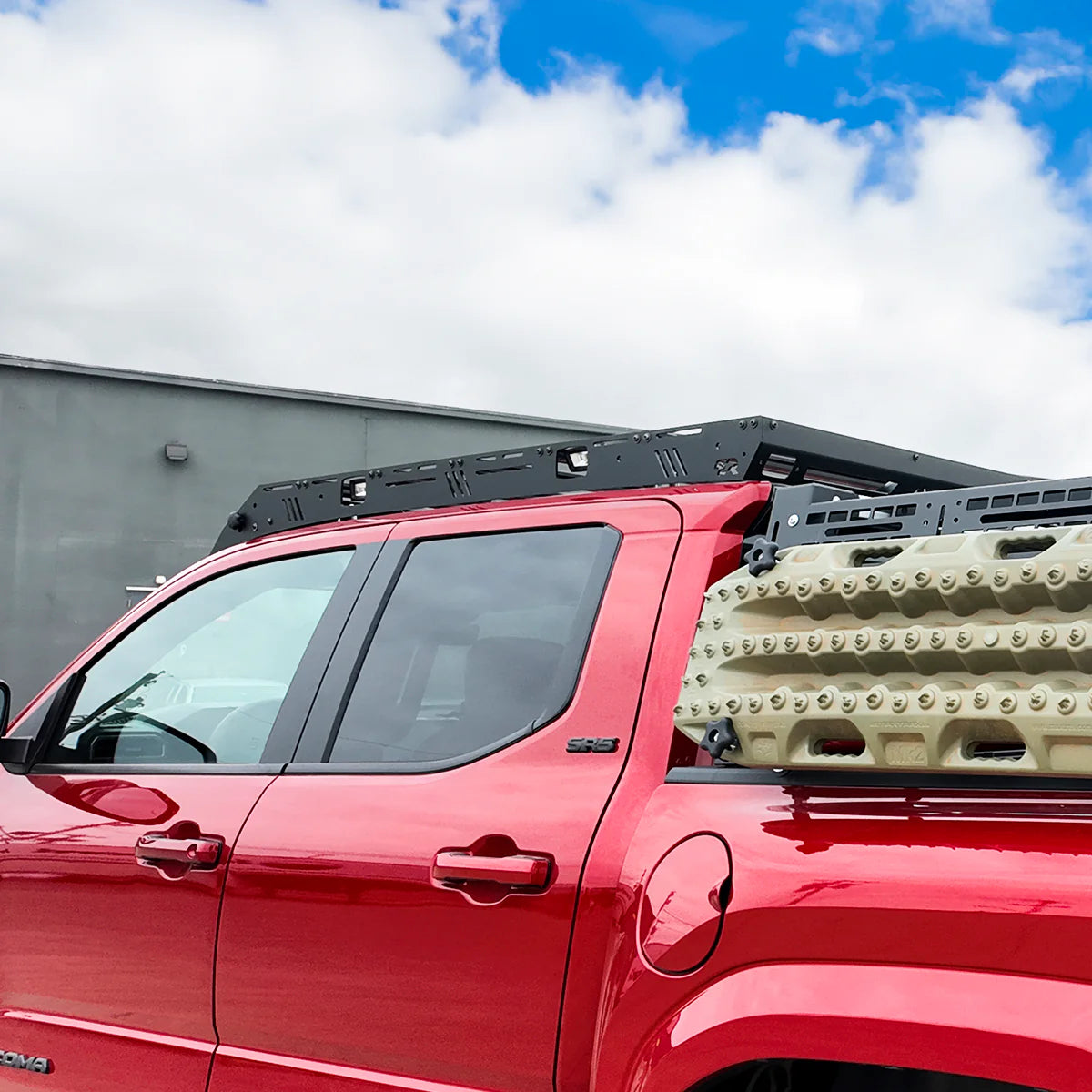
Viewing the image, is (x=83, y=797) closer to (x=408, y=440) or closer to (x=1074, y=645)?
(x=1074, y=645)

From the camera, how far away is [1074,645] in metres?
1.84

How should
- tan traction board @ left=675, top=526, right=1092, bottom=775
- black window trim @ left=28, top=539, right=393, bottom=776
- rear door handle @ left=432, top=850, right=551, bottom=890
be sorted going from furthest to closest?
1. black window trim @ left=28, top=539, right=393, bottom=776
2. rear door handle @ left=432, top=850, right=551, bottom=890
3. tan traction board @ left=675, top=526, right=1092, bottom=775

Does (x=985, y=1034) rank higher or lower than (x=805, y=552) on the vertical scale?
lower

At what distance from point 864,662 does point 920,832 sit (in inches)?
10.2

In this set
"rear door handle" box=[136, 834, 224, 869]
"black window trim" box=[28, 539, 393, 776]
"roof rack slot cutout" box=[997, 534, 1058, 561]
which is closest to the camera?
"roof rack slot cutout" box=[997, 534, 1058, 561]

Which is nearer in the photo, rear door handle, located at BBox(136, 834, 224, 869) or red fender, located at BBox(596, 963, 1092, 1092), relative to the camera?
red fender, located at BBox(596, 963, 1092, 1092)

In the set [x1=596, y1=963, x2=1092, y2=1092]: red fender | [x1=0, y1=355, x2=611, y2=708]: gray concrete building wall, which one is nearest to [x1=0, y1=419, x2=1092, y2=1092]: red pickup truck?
[x1=596, y1=963, x2=1092, y2=1092]: red fender

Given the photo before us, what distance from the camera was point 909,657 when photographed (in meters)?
2.03

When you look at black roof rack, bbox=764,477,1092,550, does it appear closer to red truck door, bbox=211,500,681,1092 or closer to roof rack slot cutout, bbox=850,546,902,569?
roof rack slot cutout, bbox=850,546,902,569

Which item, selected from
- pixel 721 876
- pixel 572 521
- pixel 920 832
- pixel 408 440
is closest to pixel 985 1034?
pixel 920 832

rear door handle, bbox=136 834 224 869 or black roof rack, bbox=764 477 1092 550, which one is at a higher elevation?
black roof rack, bbox=764 477 1092 550

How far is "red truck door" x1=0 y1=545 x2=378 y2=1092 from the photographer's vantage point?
9.65 feet

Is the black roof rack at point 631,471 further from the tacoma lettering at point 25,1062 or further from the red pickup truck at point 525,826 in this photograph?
the tacoma lettering at point 25,1062

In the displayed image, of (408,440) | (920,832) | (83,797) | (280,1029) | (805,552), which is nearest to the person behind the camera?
(920,832)
